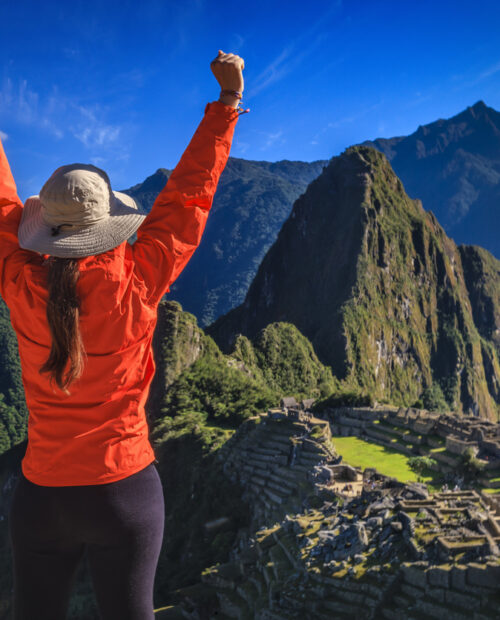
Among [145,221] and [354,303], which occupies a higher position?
[354,303]

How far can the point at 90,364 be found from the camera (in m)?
1.93

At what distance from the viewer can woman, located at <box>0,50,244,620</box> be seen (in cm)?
190

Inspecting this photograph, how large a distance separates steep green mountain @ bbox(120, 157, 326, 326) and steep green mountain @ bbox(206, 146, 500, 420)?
2201 centimetres

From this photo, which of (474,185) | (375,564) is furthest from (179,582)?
(474,185)

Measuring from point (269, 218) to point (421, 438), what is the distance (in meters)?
117

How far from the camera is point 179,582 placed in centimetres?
1855

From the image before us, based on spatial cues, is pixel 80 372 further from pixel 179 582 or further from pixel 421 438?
pixel 421 438

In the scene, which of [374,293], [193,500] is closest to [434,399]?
[374,293]

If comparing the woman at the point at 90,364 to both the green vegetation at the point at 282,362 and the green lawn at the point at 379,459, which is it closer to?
the green lawn at the point at 379,459

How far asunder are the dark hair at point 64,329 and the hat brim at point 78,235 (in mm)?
101

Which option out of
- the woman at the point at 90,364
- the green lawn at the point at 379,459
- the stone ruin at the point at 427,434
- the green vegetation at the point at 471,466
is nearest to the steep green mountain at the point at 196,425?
the stone ruin at the point at 427,434

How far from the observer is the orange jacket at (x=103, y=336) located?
1.92 meters

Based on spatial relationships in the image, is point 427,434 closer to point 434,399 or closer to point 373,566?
point 373,566

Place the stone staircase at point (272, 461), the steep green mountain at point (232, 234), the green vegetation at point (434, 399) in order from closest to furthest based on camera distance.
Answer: the stone staircase at point (272, 461)
the green vegetation at point (434, 399)
the steep green mountain at point (232, 234)
